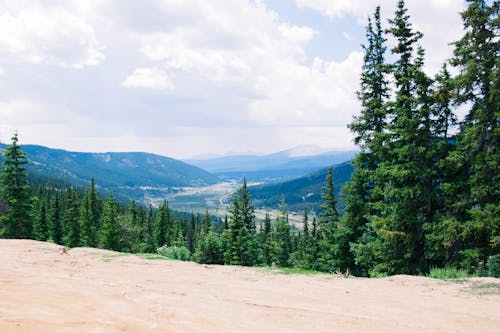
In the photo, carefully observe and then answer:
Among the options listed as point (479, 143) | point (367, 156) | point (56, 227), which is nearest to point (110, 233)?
point (56, 227)

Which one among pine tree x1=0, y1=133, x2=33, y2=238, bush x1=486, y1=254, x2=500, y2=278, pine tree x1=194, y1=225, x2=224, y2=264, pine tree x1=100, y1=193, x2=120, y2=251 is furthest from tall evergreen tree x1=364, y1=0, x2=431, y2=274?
pine tree x1=100, y1=193, x2=120, y2=251

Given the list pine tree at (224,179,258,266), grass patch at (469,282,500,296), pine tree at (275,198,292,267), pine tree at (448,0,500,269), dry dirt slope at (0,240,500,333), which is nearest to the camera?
dry dirt slope at (0,240,500,333)

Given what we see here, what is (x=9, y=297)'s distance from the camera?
745 centimetres

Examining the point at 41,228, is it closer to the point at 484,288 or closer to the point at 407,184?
the point at 407,184

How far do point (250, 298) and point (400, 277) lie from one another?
7047mm

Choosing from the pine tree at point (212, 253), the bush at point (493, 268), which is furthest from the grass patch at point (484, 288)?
the pine tree at point (212, 253)

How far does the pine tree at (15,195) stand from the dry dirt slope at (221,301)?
2696 cm

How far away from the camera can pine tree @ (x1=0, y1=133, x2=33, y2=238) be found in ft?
122

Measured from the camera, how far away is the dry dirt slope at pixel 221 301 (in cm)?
701

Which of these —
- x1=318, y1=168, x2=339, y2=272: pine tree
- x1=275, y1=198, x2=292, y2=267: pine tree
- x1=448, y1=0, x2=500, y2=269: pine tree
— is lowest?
x1=275, y1=198, x2=292, y2=267: pine tree

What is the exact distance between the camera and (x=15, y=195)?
1484 inches

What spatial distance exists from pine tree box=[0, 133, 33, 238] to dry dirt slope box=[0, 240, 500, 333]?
88.4 ft

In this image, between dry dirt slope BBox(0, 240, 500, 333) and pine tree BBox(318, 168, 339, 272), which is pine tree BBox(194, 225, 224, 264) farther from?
dry dirt slope BBox(0, 240, 500, 333)

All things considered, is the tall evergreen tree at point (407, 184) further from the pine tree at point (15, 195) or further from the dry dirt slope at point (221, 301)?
the pine tree at point (15, 195)
